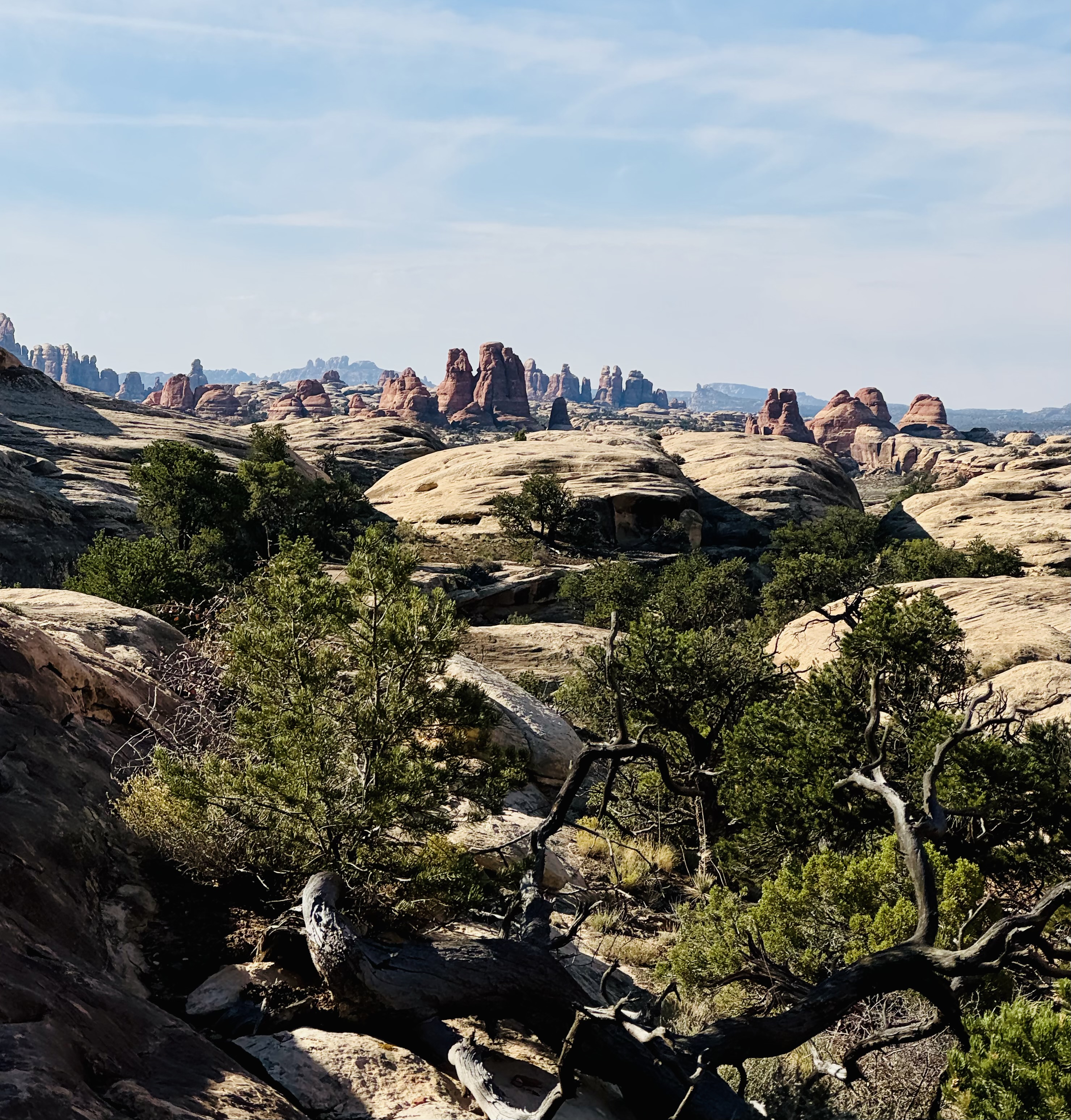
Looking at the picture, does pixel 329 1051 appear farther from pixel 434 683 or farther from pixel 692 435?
pixel 692 435

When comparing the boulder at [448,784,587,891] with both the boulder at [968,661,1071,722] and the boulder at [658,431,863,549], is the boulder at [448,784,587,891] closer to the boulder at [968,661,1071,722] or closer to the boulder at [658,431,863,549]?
the boulder at [968,661,1071,722]

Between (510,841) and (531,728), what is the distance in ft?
23.2

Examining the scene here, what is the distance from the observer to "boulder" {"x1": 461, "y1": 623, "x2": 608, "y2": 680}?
3152 cm

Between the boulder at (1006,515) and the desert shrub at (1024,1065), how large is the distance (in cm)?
5127

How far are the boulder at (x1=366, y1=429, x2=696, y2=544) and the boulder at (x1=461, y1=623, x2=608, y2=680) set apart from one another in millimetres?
26631

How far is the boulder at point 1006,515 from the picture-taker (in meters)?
54.6

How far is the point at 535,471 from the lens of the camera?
68812mm

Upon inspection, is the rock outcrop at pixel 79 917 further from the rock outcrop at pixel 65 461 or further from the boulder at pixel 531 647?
the rock outcrop at pixel 65 461

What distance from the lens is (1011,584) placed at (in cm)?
2956

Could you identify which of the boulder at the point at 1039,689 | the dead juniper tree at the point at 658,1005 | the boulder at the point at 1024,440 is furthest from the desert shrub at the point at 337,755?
the boulder at the point at 1024,440

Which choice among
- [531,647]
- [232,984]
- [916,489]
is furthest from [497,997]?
[916,489]

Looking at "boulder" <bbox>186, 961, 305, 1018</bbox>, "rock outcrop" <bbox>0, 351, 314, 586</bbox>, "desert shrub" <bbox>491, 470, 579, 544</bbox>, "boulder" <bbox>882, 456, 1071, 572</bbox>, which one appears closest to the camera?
"boulder" <bbox>186, 961, 305, 1018</bbox>

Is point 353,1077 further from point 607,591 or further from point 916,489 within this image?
point 916,489

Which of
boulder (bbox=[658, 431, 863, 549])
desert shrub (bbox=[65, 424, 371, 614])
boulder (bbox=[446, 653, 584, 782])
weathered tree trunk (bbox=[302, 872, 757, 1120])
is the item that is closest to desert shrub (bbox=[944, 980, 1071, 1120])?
weathered tree trunk (bbox=[302, 872, 757, 1120])
